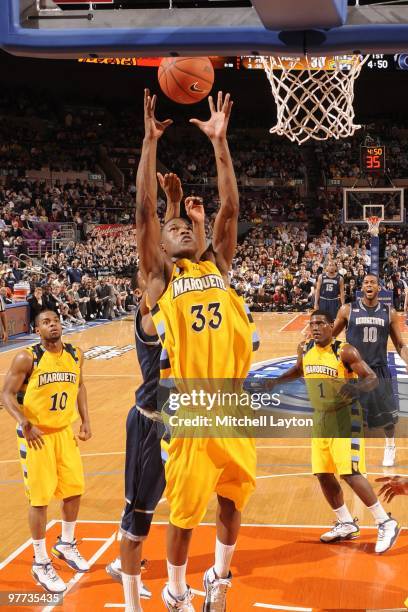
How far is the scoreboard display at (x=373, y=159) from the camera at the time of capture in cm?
2317

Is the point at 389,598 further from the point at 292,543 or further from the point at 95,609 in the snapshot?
the point at 95,609

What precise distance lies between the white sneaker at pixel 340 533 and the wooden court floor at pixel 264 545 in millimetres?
56

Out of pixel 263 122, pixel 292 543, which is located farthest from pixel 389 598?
pixel 263 122

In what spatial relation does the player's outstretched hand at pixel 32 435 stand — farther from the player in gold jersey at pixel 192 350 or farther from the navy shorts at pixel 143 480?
the player in gold jersey at pixel 192 350

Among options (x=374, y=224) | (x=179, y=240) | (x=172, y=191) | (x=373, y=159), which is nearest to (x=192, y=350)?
(x=179, y=240)

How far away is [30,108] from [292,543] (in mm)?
27348

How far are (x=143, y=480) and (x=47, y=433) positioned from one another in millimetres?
1025

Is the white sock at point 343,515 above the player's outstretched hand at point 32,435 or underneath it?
underneath

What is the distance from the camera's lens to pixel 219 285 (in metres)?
3.46

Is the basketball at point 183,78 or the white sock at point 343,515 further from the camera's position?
the white sock at point 343,515

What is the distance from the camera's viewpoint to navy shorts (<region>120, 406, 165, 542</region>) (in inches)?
149

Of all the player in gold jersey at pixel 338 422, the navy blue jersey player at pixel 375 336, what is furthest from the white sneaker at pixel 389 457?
the player in gold jersey at pixel 338 422

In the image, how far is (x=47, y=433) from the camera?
15.1 feet

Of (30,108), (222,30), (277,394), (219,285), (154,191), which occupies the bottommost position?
(277,394)
